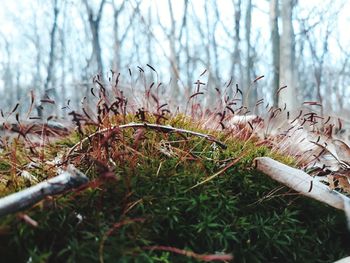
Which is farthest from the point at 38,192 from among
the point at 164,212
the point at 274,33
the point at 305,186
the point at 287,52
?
the point at 274,33

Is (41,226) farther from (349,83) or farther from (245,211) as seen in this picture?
(349,83)

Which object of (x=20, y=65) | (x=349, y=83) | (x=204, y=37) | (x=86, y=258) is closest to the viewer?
(x=86, y=258)

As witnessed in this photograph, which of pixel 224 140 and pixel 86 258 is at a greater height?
pixel 224 140

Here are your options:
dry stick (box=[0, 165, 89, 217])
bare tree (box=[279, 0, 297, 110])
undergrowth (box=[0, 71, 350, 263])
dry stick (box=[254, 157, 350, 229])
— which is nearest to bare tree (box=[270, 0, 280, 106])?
bare tree (box=[279, 0, 297, 110])

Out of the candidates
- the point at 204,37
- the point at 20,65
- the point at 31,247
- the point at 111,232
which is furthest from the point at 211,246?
the point at 20,65

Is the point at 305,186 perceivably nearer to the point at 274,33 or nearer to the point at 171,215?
the point at 171,215

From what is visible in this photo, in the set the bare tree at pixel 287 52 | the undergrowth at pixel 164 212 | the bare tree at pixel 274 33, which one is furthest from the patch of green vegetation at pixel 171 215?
the bare tree at pixel 274 33

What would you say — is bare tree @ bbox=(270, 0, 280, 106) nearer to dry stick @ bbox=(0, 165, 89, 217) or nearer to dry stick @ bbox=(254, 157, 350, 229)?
dry stick @ bbox=(254, 157, 350, 229)
